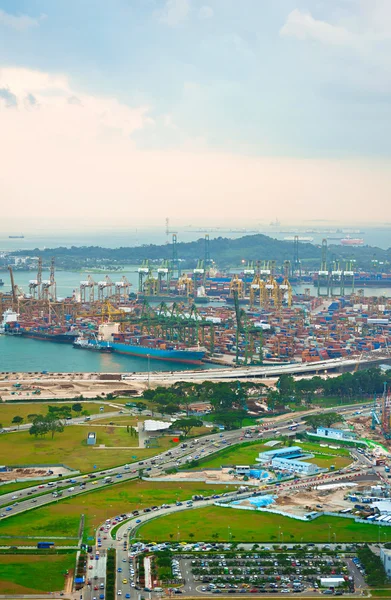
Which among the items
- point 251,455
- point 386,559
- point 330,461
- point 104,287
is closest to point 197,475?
point 251,455

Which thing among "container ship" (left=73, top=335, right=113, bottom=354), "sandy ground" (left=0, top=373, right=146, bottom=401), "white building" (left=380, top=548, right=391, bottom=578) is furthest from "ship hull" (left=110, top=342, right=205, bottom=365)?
"white building" (left=380, top=548, right=391, bottom=578)

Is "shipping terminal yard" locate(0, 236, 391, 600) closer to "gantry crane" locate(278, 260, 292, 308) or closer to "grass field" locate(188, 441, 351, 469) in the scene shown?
"grass field" locate(188, 441, 351, 469)

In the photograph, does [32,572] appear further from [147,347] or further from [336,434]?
[147,347]

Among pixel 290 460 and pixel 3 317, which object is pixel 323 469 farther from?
pixel 3 317

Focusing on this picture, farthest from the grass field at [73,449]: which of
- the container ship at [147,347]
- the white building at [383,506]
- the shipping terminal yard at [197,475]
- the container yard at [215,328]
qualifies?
the container ship at [147,347]

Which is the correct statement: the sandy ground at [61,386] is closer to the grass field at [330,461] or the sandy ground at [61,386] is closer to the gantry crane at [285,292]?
the grass field at [330,461]

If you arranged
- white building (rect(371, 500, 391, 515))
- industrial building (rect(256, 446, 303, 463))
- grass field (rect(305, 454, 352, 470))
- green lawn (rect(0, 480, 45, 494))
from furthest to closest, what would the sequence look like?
industrial building (rect(256, 446, 303, 463)) < grass field (rect(305, 454, 352, 470)) < green lawn (rect(0, 480, 45, 494)) < white building (rect(371, 500, 391, 515))

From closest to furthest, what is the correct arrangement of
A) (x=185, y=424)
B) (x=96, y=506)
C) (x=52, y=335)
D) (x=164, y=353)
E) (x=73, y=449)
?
Answer: (x=96, y=506) → (x=73, y=449) → (x=185, y=424) → (x=164, y=353) → (x=52, y=335)
